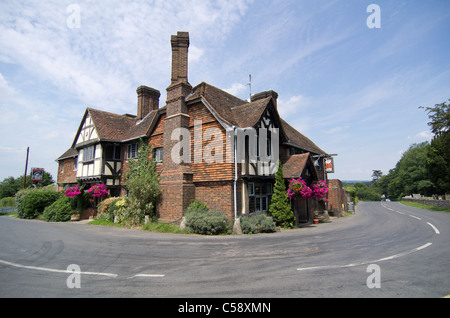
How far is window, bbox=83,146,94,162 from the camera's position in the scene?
70.8ft

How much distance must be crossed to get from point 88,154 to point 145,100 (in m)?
7.30

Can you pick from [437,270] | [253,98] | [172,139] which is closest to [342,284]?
[437,270]

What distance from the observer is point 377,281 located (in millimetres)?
5289

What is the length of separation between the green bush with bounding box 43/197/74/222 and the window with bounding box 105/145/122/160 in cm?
514

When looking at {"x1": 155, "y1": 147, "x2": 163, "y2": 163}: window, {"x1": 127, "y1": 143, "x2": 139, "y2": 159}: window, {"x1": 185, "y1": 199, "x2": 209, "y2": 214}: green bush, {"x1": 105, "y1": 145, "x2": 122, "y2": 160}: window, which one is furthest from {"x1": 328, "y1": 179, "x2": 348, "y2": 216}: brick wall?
{"x1": 105, "y1": 145, "x2": 122, "y2": 160}: window

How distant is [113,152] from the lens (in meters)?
21.5

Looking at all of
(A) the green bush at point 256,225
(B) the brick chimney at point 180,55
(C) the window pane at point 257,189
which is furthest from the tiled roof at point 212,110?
(A) the green bush at point 256,225

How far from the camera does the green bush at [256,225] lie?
12.6m

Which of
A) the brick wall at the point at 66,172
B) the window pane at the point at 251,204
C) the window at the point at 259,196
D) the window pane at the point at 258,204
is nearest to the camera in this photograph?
the window pane at the point at 251,204

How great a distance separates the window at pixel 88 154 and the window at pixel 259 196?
15199 mm

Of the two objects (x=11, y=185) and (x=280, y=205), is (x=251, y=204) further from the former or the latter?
(x=11, y=185)

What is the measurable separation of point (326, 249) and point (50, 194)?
2538 cm

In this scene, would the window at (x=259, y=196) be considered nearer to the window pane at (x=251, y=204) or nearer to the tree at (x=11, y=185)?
the window pane at (x=251, y=204)

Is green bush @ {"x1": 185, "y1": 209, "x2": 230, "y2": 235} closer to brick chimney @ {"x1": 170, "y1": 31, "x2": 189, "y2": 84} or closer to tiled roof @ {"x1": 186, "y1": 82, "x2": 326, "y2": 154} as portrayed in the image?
tiled roof @ {"x1": 186, "y1": 82, "x2": 326, "y2": 154}
